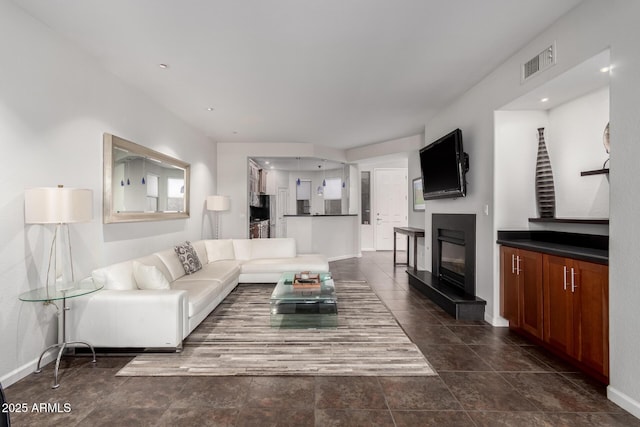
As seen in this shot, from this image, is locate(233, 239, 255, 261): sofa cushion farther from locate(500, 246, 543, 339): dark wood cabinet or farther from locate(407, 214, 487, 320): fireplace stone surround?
locate(500, 246, 543, 339): dark wood cabinet

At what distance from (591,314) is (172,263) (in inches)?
164

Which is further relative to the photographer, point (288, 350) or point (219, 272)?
point (219, 272)

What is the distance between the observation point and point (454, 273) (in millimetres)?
4277

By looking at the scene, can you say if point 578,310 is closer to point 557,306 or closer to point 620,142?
point 557,306

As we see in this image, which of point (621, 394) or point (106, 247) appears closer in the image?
point (621, 394)

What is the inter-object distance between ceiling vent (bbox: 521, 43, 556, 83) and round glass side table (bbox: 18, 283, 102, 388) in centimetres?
406

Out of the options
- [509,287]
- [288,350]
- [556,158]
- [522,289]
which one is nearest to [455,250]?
[509,287]

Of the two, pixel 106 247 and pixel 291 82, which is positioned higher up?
pixel 291 82

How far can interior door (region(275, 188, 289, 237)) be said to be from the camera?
7172 millimetres

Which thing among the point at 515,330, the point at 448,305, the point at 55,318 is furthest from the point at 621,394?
the point at 55,318

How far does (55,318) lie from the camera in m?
2.63

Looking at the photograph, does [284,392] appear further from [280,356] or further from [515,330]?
[515,330]

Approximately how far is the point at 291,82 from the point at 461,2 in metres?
1.92

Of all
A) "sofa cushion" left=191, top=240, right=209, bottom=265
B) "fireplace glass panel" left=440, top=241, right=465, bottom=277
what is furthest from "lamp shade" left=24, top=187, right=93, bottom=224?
"fireplace glass panel" left=440, top=241, right=465, bottom=277
